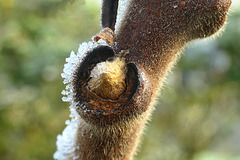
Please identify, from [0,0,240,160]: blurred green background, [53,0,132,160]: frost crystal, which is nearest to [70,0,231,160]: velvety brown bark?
[53,0,132,160]: frost crystal

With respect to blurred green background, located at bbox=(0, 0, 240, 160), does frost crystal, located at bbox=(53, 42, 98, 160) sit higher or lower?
lower

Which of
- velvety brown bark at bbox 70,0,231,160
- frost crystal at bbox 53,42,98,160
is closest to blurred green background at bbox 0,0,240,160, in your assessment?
frost crystal at bbox 53,42,98,160

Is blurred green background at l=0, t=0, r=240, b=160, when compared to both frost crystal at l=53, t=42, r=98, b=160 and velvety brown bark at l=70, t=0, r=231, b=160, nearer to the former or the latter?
frost crystal at l=53, t=42, r=98, b=160

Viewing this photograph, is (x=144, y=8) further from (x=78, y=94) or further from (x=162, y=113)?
(x=162, y=113)

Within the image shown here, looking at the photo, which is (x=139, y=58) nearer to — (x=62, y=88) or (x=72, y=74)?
(x=72, y=74)

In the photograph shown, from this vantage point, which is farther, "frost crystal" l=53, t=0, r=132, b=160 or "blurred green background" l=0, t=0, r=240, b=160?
"blurred green background" l=0, t=0, r=240, b=160

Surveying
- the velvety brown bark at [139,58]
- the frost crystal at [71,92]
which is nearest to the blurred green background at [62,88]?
the frost crystal at [71,92]

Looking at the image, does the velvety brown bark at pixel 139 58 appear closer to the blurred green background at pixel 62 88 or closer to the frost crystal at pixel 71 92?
the frost crystal at pixel 71 92
